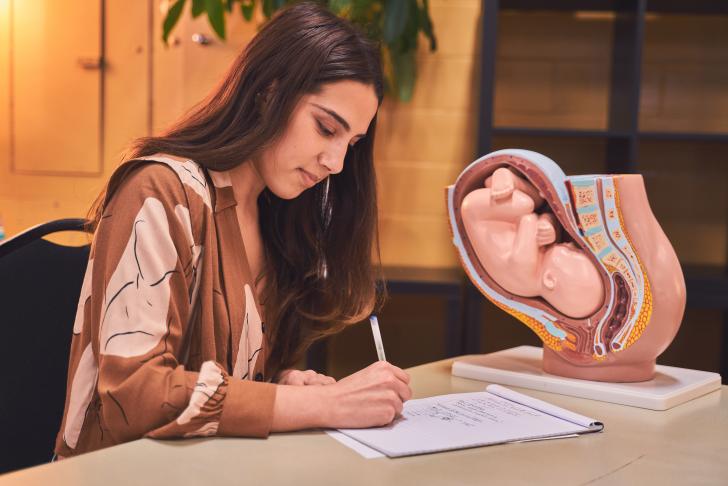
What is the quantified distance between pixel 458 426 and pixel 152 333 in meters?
0.45

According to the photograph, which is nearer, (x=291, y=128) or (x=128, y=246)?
(x=128, y=246)

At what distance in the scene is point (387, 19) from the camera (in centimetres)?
260

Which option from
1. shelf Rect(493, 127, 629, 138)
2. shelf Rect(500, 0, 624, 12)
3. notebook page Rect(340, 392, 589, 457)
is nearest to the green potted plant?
Answer: shelf Rect(500, 0, 624, 12)

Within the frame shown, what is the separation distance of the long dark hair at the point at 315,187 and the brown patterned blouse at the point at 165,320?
0.29 ft

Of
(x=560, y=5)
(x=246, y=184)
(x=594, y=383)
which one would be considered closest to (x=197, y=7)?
(x=560, y=5)

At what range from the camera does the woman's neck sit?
1.48 metres

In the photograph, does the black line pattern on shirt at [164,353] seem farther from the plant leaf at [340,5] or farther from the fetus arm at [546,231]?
the plant leaf at [340,5]

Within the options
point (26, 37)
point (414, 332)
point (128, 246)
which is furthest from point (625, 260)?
point (26, 37)

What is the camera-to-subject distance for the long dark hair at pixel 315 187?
1344 mm

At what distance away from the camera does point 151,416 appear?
1084 mm

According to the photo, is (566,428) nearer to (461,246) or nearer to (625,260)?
(625,260)

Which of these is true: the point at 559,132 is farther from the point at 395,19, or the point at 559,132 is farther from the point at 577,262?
the point at 577,262

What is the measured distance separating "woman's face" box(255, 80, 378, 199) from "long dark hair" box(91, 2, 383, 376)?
0.02 meters

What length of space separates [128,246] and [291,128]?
13.8 inches
